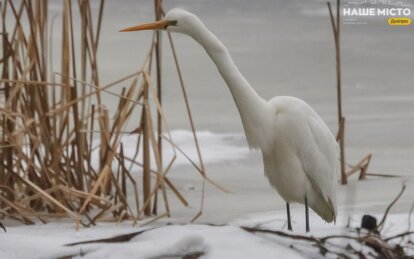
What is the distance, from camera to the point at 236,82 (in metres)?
2.51

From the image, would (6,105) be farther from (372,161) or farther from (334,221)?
(372,161)

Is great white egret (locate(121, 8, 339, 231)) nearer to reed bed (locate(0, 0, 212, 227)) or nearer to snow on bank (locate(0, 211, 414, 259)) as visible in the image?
reed bed (locate(0, 0, 212, 227))

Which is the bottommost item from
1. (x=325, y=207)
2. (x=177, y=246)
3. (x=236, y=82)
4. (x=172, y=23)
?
(x=325, y=207)

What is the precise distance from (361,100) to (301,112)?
1884 millimetres

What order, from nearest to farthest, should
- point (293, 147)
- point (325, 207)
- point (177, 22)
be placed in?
point (177, 22) → point (293, 147) → point (325, 207)

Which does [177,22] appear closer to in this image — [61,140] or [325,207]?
[61,140]

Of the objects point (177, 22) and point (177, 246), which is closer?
point (177, 246)

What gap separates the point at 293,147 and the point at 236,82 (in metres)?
0.41

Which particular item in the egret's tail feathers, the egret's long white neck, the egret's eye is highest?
the egret's eye

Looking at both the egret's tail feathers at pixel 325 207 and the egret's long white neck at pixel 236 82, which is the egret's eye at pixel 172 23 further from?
the egret's tail feathers at pixel 325 207

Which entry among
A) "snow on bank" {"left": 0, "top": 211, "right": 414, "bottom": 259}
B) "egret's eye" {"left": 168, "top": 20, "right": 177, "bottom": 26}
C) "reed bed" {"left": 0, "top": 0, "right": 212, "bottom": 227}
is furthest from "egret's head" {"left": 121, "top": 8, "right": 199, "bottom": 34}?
"snow on bank" {"left": 0, "top": 211, "right": 414, "bottom": 259}

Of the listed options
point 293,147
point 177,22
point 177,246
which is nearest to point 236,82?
point 177,22

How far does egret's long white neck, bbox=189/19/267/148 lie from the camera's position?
2461 millimetres

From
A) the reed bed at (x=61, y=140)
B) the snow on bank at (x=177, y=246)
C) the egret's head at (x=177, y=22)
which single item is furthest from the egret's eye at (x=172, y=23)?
the snow on bank at (x=177, y=246)
